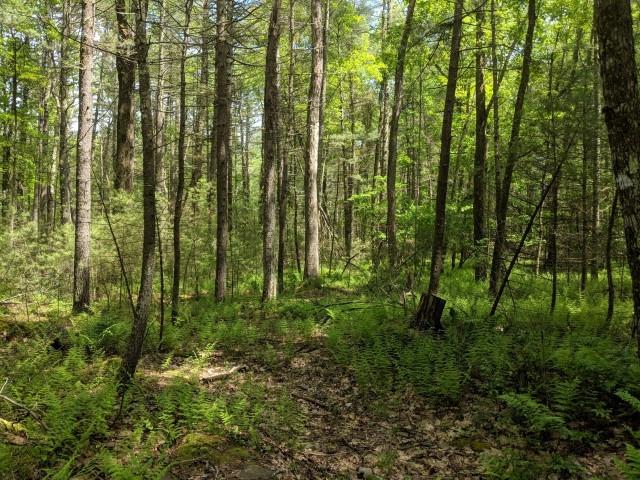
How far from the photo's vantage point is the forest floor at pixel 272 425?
4180 millimetres

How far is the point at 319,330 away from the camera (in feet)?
30.2

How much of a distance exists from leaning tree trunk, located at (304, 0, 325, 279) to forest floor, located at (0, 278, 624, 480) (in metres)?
6.20

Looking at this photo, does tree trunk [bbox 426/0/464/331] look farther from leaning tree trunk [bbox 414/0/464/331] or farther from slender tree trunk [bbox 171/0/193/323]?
slender tree trunk [bbox 171/0/193/323]

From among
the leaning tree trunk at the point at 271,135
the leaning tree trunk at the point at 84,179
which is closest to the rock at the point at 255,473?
the leaning tree trunk at the point at 271,135

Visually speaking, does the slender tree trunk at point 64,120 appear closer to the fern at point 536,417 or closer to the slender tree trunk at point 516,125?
the slender tree trunk at point 516,125

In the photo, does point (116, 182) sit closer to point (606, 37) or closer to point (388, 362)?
point (388, 362)

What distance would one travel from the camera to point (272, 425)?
5258 millimetres

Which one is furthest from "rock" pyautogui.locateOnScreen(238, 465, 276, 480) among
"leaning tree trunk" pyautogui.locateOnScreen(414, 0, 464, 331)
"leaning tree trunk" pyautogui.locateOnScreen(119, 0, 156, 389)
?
"leaning tree trunk" pyautogui.locateOnScreen(414, 0, 464, 331)

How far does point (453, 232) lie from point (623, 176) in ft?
28.2

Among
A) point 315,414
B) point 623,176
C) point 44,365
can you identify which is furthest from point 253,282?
point 623,176

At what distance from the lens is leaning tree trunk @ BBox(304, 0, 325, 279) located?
13.2 metres

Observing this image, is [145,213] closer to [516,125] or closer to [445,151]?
[445,151]

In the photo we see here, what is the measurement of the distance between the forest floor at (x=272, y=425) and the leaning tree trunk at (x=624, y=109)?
196 cm

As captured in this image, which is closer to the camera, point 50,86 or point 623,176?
point 623,176
